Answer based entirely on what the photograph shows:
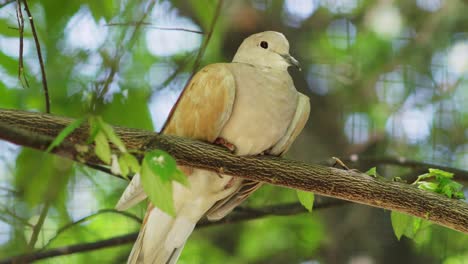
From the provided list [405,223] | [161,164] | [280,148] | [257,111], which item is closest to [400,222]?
[405,223]

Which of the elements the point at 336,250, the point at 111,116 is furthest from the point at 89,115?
the point at 336,250

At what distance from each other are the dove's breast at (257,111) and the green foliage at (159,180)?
0.94 metres

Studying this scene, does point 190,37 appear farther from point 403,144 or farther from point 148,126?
point 148,126

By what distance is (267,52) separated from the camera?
3.18 m

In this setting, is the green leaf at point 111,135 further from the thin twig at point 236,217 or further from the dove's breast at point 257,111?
the thin twig at point 236,217

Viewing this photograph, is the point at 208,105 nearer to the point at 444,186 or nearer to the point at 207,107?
the point at 207,107

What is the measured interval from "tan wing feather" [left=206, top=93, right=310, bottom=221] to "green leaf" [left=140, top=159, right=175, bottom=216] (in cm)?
113

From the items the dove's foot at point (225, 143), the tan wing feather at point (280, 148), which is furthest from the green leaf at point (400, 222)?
the dove's foot at point (225, 143)

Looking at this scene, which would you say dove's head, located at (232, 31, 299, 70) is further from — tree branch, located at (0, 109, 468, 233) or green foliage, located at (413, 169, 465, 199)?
green foliage, located at (413, 169, 465, 199)

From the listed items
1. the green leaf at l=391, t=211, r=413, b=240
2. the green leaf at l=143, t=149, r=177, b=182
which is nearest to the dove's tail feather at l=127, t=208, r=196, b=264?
the green leaf at l=391, t=211, r=413, b=240

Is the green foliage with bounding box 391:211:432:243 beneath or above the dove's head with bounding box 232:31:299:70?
beneath

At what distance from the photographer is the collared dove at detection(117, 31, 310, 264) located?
112 inches

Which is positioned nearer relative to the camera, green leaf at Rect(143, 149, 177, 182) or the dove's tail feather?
green leaf at Rect(143, 149, 177, 182)

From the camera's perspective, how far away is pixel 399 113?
18.5 ft
